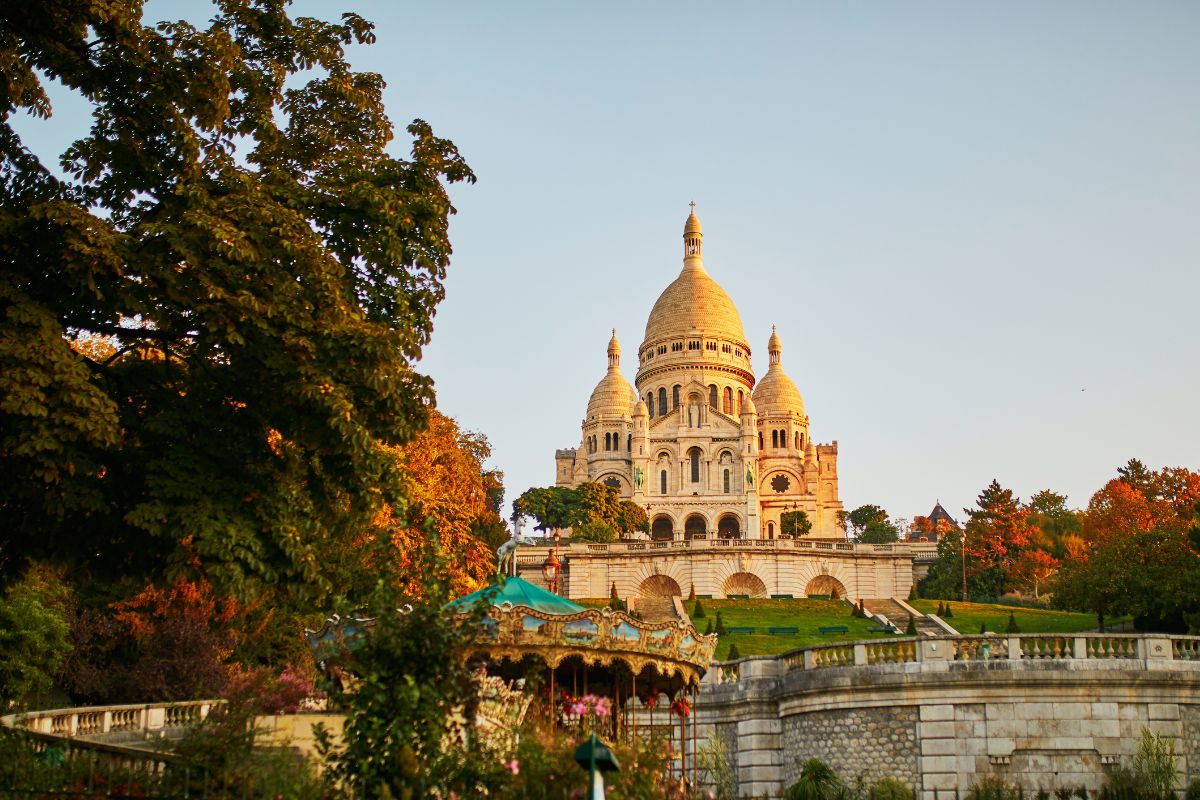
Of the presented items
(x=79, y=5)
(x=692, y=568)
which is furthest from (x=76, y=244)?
(x=692, y=568)

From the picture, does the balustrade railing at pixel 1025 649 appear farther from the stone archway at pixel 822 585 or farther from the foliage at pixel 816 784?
the stone archway at pixel 822 585

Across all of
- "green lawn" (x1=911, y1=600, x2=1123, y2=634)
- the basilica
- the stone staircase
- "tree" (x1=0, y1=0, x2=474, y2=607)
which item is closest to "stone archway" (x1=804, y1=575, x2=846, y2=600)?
the stone staircase

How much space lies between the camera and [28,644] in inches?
1256

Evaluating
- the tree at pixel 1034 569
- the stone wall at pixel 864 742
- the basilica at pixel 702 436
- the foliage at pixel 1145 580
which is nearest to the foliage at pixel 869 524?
the basilica at pixel 702 436

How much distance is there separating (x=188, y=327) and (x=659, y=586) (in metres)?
58.4

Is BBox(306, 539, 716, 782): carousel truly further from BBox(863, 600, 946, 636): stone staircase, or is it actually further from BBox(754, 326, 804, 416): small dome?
BBox(754, 326, 804, 416): small dome

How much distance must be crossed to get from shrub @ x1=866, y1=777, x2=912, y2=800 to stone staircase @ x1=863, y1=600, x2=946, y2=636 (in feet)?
79.3

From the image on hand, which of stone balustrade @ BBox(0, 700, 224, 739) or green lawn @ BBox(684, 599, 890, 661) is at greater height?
green lawn @ BBox(684, 599, 890, 661)

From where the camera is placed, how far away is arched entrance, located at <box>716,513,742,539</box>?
103m

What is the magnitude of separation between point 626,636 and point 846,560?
2110 inches

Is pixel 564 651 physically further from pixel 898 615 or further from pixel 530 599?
pixel 898 615

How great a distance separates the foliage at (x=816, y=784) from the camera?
2612cm

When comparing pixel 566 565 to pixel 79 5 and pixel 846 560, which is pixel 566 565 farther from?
pixel 79 5

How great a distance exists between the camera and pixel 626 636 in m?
21.9
